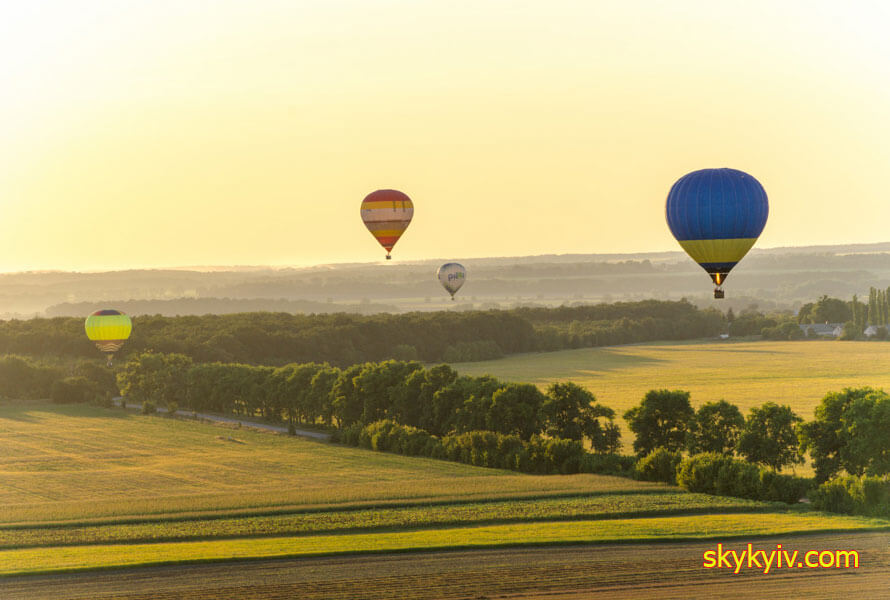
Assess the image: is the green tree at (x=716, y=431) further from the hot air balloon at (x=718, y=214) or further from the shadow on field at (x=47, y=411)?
the shadow on field at (x=47, y=411)

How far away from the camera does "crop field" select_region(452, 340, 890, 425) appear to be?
118m

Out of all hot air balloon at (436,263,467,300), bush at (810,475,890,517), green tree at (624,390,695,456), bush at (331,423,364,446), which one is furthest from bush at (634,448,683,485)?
hot air balloon at (436,263,467,300)

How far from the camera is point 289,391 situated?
101500mm

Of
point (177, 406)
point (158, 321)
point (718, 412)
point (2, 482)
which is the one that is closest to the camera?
point (718, 412)

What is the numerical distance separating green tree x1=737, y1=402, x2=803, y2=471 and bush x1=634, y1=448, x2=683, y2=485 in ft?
13.2

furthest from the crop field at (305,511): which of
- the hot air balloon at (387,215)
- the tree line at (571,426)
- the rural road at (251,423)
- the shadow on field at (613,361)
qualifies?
the shadow on field at (613,361)

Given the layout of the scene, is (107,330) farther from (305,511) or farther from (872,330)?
(872,330)

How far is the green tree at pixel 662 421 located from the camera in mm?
71125

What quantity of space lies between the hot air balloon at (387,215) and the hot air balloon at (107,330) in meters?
52.7

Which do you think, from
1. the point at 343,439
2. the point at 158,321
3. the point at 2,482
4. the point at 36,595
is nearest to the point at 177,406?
the point at 343,439

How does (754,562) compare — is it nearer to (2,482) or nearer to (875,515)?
(875,515)

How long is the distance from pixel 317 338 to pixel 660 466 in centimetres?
9787

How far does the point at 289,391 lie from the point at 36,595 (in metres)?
60.0

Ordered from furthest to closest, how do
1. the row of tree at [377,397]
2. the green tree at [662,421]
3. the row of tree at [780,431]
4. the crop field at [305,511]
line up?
the row of tree at [377,397]
the green tree at [662,421]
the row of tree at [780,431]
the crop field at [305,511]
